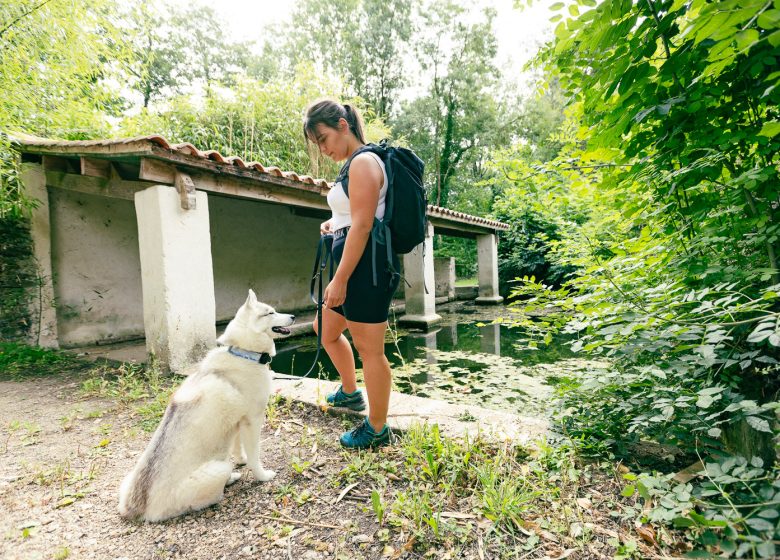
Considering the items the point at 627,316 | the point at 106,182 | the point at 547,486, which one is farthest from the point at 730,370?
the point at 106,182

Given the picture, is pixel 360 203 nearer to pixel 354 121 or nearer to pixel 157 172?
pixel 354 121

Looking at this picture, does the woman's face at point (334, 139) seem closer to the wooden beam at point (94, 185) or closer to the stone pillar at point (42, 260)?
the wooden beam at point (94, 185)

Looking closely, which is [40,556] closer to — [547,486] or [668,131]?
[547,486]

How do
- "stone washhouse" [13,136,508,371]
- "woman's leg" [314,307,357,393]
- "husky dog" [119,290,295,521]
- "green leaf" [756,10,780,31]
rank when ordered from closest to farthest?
"green leaf" [756,10,780,31], "husky dog" [119,290,295,521], "woman's leg" [314,307,357,393], "stone washhouse" [13,136,508,371]

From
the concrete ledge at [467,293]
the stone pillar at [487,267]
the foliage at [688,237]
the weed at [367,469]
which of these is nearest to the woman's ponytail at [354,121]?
the foliage at [688,237]

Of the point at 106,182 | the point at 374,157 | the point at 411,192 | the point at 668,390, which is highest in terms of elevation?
the point at 106,182

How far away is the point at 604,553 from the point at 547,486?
37 centimetres

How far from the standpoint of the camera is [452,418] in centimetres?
243

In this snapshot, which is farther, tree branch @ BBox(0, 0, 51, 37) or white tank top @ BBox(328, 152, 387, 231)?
tree branch @ BBox(0, 0, 51, 37)

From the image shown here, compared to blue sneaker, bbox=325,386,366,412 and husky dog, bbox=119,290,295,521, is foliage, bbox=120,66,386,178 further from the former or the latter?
husky dog, bbox=119,290,295,521

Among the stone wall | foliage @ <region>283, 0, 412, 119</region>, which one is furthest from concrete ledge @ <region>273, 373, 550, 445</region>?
foliage @ <region>283, 0, 412, 119</region>

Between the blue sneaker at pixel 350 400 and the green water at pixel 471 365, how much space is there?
500 mm

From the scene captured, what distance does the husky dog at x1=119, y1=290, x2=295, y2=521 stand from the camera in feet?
5.29

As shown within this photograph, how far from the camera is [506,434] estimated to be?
211 centimetres
